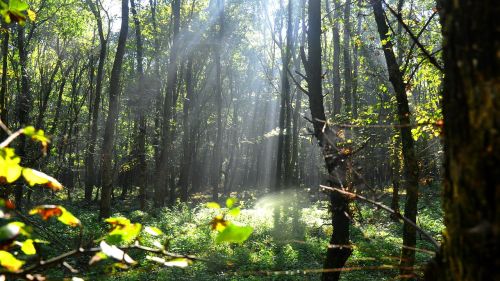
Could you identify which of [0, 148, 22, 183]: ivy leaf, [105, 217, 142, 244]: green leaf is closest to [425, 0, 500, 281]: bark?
[105, 217, 142, 244]: green leaf

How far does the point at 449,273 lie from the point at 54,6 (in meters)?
18.7

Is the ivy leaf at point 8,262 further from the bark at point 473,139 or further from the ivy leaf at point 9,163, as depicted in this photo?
the bark at point 473,139

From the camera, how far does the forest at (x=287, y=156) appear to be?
2.95 ft

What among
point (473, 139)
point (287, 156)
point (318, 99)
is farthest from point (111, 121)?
point (473, 139)

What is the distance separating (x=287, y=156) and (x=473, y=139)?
20.6 m

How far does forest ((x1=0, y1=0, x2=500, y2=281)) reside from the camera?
0.90 meters

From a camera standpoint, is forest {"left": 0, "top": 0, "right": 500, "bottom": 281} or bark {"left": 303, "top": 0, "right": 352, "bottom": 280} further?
bark {"left": 303, "top": 0, "right": 352, "bottom": 280}

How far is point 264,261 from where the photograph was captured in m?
10.5

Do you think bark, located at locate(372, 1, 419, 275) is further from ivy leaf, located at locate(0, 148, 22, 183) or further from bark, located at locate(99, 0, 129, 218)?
bark, located at locate(99, 0, 129, 218)

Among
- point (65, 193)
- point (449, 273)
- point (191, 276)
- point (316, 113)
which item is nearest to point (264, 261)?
point (191, 276)

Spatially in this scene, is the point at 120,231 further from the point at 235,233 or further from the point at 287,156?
the point at 287,156

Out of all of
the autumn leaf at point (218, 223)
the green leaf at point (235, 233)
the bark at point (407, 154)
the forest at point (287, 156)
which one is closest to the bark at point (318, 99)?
the forest at point (287, 156)

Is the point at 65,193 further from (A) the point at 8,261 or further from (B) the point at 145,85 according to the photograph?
(A) the point at 8,261

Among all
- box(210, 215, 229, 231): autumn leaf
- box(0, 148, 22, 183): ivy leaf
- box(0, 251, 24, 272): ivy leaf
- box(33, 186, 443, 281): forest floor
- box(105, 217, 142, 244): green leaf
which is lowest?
box(33, 186, 443, 281): forest floor
